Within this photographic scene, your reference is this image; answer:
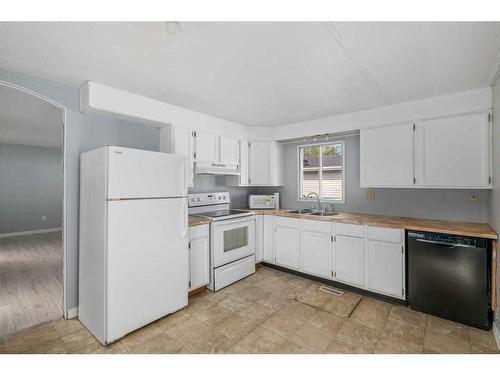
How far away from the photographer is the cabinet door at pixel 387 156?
2795 mm

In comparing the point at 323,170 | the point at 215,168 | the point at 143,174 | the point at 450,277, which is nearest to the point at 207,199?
the point at 215,168

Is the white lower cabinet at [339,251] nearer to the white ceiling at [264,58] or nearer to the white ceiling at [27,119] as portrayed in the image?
the white ceiling at [264,58]

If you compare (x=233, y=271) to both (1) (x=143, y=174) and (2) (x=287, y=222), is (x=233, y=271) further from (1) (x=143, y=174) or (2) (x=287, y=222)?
(1) (x=143, y=174)

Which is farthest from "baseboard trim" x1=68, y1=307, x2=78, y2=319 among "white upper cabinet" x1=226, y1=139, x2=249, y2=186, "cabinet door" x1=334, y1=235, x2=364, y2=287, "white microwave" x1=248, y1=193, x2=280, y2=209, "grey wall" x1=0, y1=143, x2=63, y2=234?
"grey wall" x1=0, y1=143, x2=63, y2=234

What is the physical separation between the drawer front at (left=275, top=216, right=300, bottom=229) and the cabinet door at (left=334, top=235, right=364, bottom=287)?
0.61 m

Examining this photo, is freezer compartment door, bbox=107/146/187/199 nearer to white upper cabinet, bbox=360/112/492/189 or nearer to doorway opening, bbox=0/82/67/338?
doorway opening, bbox=0/82/67/338

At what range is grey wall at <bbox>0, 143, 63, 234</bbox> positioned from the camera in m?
6.25

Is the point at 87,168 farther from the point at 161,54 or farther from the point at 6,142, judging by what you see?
the point at 6,142

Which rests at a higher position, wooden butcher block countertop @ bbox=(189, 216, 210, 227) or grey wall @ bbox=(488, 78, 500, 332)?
grey wall @ bbox=(488, 78, 500, 332)

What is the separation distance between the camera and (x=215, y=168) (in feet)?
11.3

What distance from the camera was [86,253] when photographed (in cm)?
224

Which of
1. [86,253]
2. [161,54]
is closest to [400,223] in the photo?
[161,54]

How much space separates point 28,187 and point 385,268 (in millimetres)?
8666
